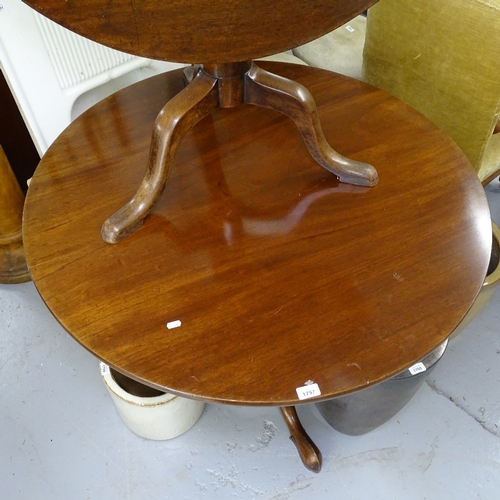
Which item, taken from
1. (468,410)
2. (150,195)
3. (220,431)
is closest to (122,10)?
(150,195)

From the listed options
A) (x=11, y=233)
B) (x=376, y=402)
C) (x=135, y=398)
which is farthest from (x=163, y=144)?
(x=11, y=233)

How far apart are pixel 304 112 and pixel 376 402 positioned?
0.56m

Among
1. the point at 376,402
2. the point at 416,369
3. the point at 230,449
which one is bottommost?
the point at 230,449

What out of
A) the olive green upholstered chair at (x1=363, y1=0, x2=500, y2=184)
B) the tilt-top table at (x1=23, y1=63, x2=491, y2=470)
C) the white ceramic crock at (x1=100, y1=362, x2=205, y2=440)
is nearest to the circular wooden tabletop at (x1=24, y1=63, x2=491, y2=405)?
the tilt-top table at (x1=23, y1=63, x2=491, y2=470)

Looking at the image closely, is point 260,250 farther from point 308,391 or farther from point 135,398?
point 135,398

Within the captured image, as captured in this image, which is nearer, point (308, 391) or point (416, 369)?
point (308, 391)

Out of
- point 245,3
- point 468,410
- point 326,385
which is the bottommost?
point 468,410

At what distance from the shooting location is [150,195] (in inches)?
28.1

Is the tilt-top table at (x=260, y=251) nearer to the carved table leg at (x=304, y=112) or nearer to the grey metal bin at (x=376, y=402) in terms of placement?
the carved table leg at (x=304, y=112)

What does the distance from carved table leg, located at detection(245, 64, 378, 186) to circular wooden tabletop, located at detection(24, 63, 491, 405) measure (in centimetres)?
2

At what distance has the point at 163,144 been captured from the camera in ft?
2.25

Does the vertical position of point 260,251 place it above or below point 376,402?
above

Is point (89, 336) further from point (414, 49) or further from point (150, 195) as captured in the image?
point (414, 49)

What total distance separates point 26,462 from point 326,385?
81cm
